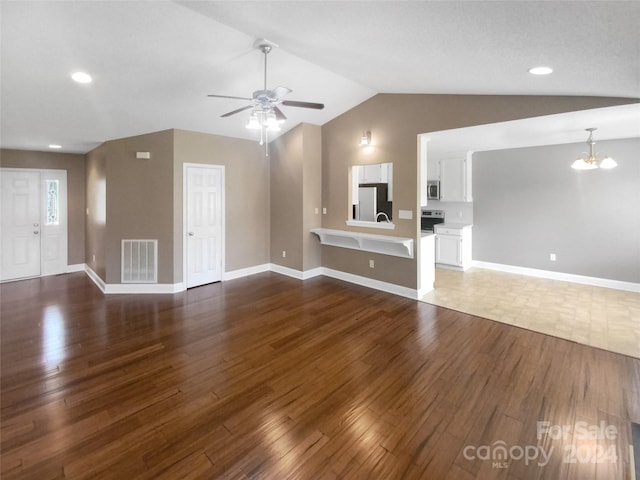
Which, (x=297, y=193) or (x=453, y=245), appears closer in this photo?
(x=297, y=193)

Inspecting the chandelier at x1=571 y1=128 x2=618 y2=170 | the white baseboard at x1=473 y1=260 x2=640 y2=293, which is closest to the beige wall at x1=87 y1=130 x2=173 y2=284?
the white baseboard at x1=473 y1=260 x2=640 y2=293

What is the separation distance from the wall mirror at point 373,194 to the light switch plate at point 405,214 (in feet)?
2.96

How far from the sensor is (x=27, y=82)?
306 cm

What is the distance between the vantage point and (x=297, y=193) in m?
5.63

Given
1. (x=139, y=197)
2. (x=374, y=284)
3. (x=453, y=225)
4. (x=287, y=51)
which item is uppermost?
(x=287, y=51)

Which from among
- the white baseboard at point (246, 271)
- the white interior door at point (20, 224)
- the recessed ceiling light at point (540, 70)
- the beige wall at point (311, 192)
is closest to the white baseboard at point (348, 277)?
the white baseboard at point (246, 271)

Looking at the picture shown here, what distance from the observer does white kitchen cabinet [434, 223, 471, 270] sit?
6102 millimetres

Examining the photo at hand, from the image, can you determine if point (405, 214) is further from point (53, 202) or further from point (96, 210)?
point (53, 202)

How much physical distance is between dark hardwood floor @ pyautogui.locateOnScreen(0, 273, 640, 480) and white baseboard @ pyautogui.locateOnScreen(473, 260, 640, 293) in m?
2.81

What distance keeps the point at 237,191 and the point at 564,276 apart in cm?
603

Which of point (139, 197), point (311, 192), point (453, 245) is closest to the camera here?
point (139, 197)

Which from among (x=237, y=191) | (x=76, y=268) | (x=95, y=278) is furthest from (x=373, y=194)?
(x=76, y=268)

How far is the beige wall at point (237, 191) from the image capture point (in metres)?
4.96

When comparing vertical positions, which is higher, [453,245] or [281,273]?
[453,245]
